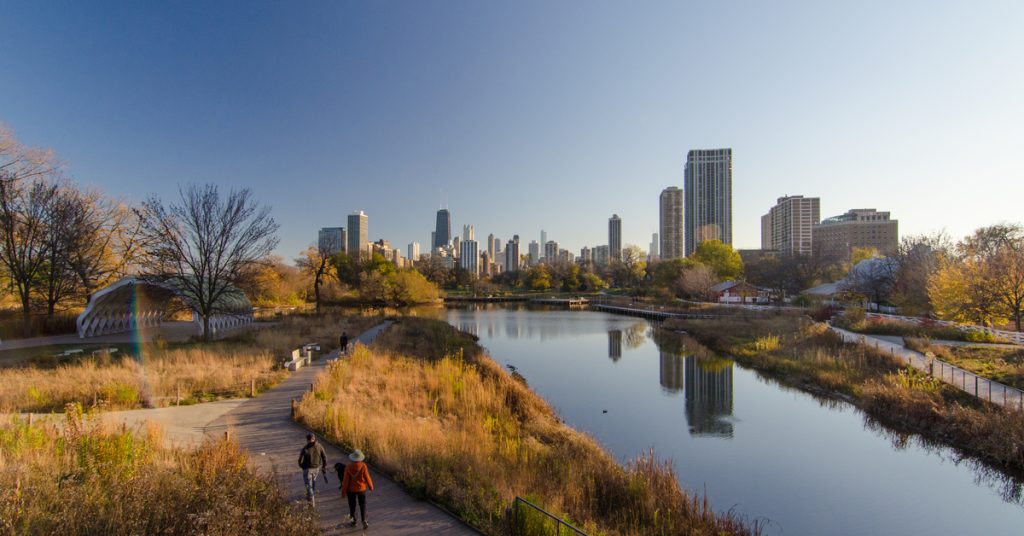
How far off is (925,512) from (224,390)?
18.3 metres

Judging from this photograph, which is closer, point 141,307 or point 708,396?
point 708,396

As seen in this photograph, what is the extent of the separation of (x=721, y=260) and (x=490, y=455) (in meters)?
74.9

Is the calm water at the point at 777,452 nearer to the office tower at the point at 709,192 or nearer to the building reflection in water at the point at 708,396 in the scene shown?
the building reflection in water at the point at 708,396

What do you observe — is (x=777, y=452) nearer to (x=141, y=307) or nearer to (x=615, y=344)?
(x=615, y=344)

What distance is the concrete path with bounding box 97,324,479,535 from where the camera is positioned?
6617 mm

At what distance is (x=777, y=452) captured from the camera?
13.7 meters

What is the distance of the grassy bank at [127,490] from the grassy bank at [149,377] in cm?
507

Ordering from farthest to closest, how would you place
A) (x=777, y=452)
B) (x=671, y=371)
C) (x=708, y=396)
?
(x=671, y=371), (x=708, y=396), (x=777, y=452)

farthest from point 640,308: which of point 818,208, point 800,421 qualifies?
point 818,208

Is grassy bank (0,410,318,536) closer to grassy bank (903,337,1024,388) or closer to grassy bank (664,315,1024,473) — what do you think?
grassy bank (664,315,1024,473)

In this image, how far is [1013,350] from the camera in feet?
67.6

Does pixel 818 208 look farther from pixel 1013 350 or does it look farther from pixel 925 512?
pixel 925 512

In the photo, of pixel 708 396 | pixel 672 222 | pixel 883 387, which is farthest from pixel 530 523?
pixel 672 222

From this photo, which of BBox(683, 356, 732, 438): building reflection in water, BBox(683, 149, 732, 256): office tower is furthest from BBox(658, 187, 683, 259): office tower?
BBox(683, 356, 732, 438): building reflection in water
